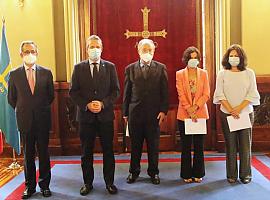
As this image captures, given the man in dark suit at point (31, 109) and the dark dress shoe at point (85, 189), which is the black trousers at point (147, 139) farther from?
the man in dark suit at point (31, 109)

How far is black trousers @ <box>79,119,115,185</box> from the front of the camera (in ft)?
11.7

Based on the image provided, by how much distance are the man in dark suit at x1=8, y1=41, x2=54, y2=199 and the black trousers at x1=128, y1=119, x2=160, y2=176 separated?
34.3 inches

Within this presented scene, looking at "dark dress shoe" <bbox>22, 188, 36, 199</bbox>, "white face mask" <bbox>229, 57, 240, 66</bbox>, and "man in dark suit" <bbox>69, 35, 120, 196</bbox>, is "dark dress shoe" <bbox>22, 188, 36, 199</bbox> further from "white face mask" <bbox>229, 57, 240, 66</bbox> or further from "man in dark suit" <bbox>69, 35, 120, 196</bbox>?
"white face mask" <bbox>229, 57, 240, 66</bbox>

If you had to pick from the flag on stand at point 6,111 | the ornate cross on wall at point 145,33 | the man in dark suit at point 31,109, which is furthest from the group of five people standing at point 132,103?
the ornate cross on wall at point 145,33

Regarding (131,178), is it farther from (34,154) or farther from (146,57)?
(146,57)

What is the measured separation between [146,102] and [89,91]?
1.98 ft

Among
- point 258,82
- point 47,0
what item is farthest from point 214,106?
point 47,0

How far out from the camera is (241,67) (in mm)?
3754

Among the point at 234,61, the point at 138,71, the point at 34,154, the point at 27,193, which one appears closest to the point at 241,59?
the point at 234,61

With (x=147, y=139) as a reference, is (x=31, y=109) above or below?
above

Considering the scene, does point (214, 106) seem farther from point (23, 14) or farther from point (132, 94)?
point (23, 14)

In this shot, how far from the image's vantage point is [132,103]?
3850 mm

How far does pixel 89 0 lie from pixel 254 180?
3.23 meters

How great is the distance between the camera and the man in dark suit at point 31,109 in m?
3.48
